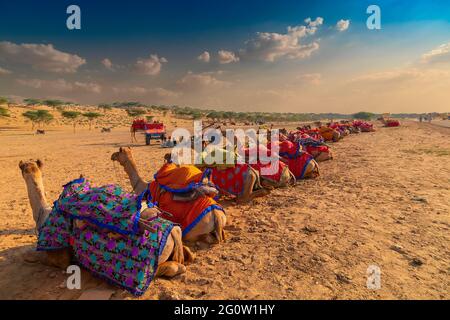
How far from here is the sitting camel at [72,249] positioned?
144 inches

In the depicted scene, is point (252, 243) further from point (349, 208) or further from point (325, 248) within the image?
point (349, 208)

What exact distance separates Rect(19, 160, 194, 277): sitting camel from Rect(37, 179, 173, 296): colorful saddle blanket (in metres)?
0.07

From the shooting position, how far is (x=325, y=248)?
455 centimetres

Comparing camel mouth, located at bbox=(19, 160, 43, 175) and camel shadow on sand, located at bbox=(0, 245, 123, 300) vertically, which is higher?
camel mouth, located at bbox=(19, 160, 43, 175)

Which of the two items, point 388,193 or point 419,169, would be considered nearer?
point 388,193

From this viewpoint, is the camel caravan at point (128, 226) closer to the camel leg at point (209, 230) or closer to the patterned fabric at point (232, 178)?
the camel leg at point (209, 230)

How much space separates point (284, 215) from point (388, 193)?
3095 mm

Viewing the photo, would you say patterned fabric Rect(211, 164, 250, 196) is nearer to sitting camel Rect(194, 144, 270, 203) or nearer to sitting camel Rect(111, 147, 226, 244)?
sitting camel Rect(194, 144, 270, 203)

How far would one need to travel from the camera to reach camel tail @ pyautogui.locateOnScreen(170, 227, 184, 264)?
3750 millimetres

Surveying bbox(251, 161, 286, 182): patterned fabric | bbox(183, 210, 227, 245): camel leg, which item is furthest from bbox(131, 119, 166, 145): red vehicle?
bbox(183, 210, 227, 245): camel leg

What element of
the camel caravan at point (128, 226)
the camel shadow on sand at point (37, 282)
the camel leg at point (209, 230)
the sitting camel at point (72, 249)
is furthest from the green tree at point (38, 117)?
the camel leg at point (209, 230)
